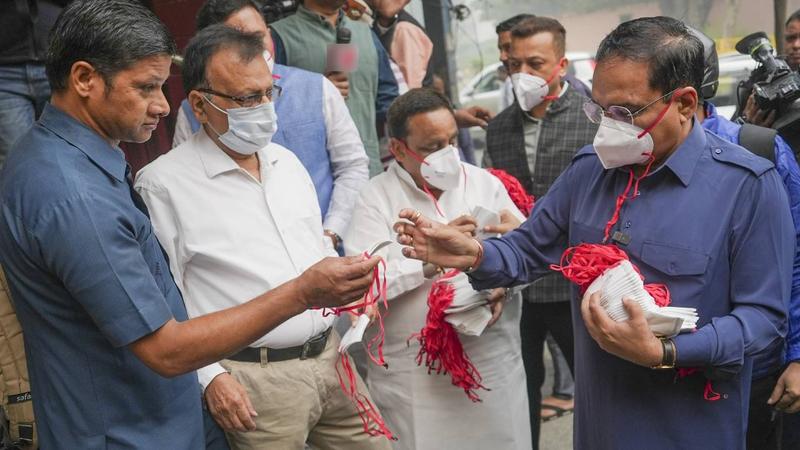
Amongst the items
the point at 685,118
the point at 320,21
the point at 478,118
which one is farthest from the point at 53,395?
the point at 478,118

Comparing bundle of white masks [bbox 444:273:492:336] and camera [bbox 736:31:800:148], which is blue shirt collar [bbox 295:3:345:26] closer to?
bundle of white masks [bbox 444:273:492:336]

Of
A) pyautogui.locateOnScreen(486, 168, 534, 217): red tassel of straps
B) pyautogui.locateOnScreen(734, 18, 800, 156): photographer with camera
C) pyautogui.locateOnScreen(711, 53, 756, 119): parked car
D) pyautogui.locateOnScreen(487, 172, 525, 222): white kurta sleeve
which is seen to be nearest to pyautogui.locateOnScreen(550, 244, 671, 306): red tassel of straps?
pyautogui.locateOnScreen(487, 172, 525, 222): white kurta sleeve

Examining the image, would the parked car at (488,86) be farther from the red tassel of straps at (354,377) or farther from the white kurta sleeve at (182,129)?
the red tassel of straps at (354,377)

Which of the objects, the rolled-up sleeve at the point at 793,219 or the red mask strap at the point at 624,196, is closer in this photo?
the red mask strap at the point at 624,196

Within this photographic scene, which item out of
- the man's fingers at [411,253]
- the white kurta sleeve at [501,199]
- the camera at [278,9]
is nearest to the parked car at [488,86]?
the camera at [278,9]

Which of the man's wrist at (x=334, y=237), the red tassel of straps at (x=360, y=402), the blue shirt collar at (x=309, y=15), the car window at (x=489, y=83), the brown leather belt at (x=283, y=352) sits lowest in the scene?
the car window at (x=489, y=83)

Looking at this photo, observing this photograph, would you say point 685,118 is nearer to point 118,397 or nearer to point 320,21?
point 118,397

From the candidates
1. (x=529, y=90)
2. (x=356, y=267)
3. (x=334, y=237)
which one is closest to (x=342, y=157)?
(x=334, y=237)

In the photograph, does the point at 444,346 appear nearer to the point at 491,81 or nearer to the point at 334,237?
the point at 334,237

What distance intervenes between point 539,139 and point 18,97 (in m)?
2.50

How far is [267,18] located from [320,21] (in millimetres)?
715

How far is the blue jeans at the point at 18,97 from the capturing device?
3709 millimetres

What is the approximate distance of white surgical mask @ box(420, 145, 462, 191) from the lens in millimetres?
3449

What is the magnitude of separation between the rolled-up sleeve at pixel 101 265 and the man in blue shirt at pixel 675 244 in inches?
49.2
